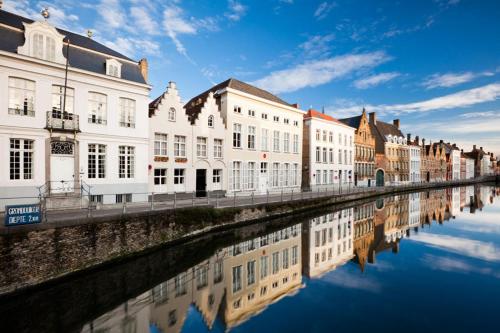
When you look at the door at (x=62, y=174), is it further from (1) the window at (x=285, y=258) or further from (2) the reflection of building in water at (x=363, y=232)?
(2) the reflection of building in water at (x=363, y=232)

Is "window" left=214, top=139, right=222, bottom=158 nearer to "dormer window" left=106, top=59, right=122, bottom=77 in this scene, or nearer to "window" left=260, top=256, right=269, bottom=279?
"dormer window" left=106, top=59, right=122, bottom=77

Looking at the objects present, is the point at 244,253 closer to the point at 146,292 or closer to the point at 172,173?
the point at 146,292

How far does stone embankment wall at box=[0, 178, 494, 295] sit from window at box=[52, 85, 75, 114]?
825 cm

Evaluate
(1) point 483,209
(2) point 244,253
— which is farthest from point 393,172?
(2) point 244,253

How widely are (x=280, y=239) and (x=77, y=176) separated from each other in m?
12.4

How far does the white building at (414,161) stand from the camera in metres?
56.6

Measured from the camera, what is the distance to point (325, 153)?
117 feet

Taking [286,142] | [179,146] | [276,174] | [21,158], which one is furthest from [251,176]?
[21,158]

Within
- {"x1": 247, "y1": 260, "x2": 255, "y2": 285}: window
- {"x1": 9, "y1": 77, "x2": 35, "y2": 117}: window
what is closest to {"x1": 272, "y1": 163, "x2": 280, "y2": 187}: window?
{"x1": 247, "y1": 260, "x2": 255, "y2": 285}: window

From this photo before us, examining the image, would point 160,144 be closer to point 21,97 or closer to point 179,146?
point 179,146

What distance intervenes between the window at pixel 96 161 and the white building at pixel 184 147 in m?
3.29

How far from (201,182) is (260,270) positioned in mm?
11879

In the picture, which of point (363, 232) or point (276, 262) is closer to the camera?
point (276, 262)

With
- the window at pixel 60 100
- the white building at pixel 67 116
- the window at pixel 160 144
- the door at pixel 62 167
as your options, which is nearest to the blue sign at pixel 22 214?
the white building at pixel 67 116
